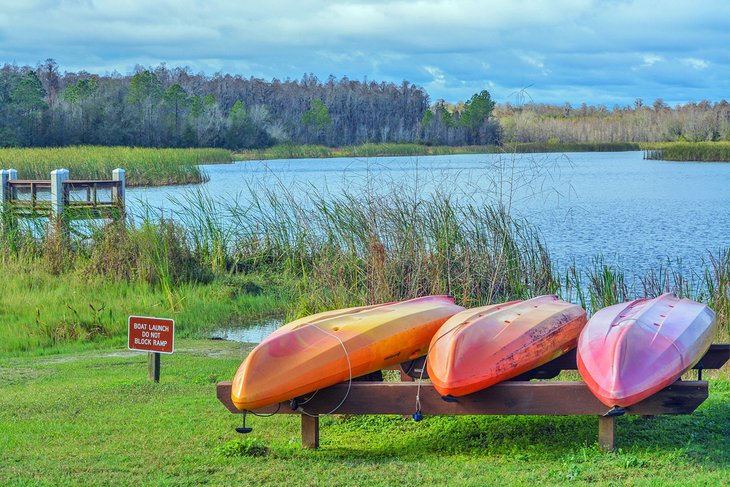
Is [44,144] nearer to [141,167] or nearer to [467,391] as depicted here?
[141,167]

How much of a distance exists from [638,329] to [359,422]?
1.83 meters

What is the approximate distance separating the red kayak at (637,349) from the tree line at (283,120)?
42876 mm

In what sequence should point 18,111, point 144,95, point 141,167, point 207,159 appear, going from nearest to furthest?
point 141,167 < point 207,159 < point 18,111 < point 144,95

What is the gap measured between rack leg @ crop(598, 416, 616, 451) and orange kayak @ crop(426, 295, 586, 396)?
538 mm

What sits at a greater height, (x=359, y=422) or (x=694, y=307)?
(x=694, y=307)

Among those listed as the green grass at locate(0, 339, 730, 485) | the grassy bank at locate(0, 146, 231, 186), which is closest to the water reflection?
the green grass at locate(0, 339, 730, 485)

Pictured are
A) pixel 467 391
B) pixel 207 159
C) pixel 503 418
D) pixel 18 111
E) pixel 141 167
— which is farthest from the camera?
pixel 18 111

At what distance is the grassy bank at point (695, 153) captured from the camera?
5259 centimetres

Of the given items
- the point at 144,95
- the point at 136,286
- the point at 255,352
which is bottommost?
the point at 136,286

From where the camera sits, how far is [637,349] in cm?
496

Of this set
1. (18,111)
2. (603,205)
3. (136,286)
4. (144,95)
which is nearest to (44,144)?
(18,111)

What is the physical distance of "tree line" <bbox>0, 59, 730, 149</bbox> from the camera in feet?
202

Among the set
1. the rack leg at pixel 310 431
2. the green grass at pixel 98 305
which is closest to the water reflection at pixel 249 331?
the green grass at pixel 98 305

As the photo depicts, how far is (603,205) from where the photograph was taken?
28938 millimetres
